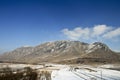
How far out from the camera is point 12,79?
34.1 metres

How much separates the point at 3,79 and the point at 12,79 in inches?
63.5

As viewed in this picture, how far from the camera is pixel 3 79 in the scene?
33000 millimetres
